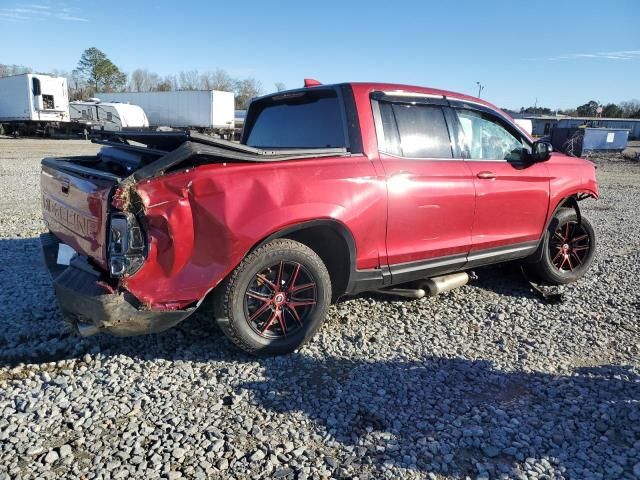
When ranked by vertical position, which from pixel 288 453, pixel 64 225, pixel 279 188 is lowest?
pixel 288 453

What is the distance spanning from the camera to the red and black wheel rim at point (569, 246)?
5216 mm

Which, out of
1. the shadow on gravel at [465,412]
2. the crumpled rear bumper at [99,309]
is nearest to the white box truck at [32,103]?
the crumpled rear bumper at [99,309]

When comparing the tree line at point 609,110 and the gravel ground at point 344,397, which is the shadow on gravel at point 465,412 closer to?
the gravel ground at point 344,397

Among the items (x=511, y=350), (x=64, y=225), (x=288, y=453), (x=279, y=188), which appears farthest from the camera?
(x=511, y=350)

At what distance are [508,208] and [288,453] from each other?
313 centimetres

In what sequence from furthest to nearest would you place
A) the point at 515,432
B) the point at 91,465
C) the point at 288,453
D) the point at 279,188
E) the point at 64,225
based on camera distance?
1. the point at 64,225
2. the point at 279,188
3. the point at 515,432
4. the point at 288,453
5. the point at 91,465

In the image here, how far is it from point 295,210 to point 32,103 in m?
31.7

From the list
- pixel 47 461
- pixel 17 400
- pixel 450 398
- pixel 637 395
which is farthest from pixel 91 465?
pixel 637 395

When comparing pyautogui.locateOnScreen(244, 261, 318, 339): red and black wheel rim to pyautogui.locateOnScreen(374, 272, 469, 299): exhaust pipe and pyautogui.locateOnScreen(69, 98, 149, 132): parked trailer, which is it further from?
pyautogui.locateOnScreen(69, 98, 149, 132): parked trailer

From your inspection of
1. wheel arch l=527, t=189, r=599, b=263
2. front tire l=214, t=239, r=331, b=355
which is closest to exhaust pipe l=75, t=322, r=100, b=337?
front tire l=214, t=239, r=331, b=355

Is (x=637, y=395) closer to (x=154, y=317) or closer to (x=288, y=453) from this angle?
(x=288, y=453)

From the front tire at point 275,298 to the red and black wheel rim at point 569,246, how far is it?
3.04 metres

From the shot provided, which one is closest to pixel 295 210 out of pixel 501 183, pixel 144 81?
pixel 501 183

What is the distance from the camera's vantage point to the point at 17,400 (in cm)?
280
